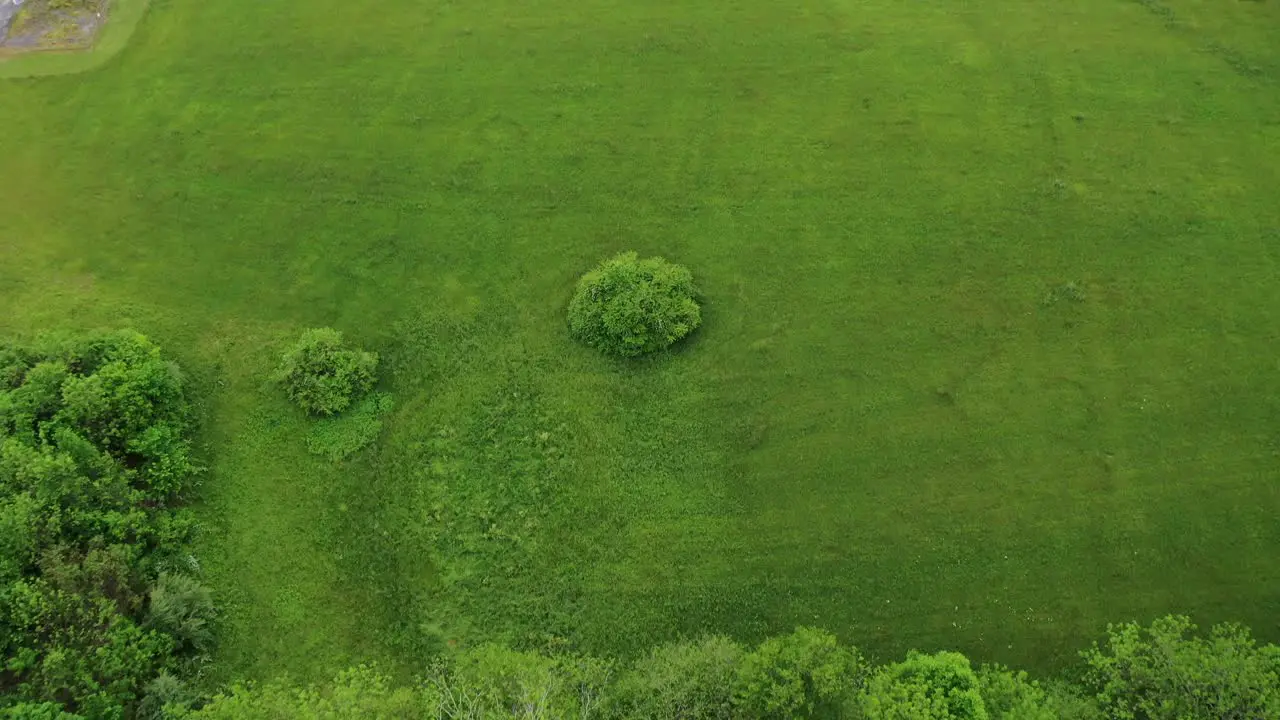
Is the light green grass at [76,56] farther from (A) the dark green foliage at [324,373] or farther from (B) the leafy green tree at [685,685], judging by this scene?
(B) the leafy green tree at [685,685]

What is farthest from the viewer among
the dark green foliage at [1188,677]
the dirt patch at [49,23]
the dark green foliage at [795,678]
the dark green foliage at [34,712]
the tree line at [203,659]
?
the dirt patch at [49,23]

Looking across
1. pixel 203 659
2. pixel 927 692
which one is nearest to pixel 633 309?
pixel 927 692

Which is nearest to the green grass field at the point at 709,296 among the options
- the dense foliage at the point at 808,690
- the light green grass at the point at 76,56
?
the light green grass at the point at 76,56

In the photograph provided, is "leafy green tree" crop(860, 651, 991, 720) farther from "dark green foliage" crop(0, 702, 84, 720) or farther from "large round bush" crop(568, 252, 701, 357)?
"dark green foliage" crop(0, 702, 84, 720)

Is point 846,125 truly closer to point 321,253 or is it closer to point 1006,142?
point 1006,142

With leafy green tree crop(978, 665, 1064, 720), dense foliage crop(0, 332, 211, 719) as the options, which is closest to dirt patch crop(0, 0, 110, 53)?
dense foliage crop(0, 332, 211, 719)
